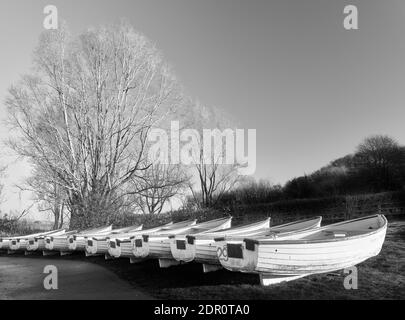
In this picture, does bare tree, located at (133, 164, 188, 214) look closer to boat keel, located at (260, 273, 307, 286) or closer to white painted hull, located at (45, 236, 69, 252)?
white painted hull, located at (45, 236, 69, 252)

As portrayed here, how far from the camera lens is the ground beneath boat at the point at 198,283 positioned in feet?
24.8

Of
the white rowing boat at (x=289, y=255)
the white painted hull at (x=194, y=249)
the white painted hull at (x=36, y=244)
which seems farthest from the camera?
the white painted hull at (x=36, y=244)

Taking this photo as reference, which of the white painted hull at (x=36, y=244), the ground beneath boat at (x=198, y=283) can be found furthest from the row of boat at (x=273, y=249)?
the white painted hull at (x=36, y=244)

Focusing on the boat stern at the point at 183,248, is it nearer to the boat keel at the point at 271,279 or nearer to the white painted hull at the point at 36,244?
the boat keel at the point at 271,279

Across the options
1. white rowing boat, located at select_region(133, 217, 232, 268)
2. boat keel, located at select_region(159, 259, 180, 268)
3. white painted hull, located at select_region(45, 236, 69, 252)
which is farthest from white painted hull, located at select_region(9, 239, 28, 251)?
boat keel, located at select_region(159, 259, 180, 268)

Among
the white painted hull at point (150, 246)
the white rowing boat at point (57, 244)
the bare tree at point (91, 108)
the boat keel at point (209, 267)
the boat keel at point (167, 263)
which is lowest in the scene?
the white rowing boat at point (57, 244)

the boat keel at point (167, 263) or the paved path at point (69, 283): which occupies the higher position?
the boat keel at point (167, 263)

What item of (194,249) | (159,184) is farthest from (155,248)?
(159,184)

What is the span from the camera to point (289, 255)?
7582 mm

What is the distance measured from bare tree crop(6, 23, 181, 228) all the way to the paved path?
9.53 metres

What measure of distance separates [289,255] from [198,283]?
233 cm

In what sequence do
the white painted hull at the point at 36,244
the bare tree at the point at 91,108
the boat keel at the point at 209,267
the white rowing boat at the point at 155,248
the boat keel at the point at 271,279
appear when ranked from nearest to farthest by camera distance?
the boat keel at the point at 271,279 → the boat keel at the point at 209,267 → the white rowing boat at the point at 155,248 → the white painted hull at the point at 36,244 → the bare tree at the point at 91,108

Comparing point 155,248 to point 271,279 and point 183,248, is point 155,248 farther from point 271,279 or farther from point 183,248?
point 271,279
